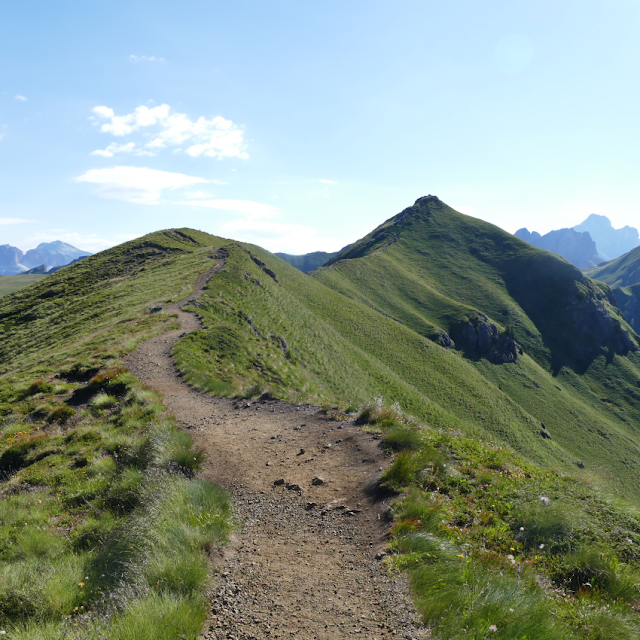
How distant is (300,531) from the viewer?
23.1 ft

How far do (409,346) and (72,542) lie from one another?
242 ft

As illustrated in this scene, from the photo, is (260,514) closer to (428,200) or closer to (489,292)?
(489,292)

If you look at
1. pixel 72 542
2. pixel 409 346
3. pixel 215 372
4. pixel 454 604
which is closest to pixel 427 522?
pixel 454 604

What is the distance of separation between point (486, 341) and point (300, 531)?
104 m

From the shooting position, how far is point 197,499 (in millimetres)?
7160

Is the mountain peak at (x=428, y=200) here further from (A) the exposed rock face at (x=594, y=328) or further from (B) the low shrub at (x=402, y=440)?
(B) the low shrub at (x=402, y=440)

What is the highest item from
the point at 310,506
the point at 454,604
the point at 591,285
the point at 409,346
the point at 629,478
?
the point at 591,285

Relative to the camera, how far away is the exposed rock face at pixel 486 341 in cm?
9656

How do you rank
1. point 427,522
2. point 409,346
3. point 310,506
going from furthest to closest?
point 409,346 → point 310,506 → point 427,522

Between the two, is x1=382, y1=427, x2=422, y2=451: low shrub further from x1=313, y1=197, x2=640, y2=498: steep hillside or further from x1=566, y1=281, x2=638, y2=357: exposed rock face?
x1=566, y1=281, x2=638, y2=357: exposed rock face

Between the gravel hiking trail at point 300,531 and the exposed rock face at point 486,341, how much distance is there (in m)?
93.5

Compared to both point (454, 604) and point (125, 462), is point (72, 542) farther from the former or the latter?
point (454, 604)

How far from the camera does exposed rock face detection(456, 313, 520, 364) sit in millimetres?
96562

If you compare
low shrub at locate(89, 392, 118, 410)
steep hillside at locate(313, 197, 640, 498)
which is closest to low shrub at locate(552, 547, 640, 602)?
low shrub at locate(89, 392, 118, 410)
